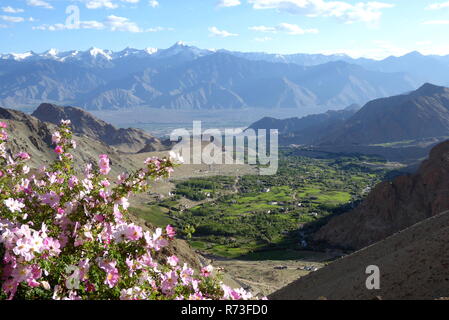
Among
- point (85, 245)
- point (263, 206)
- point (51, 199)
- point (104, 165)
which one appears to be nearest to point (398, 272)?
point (104, 165)

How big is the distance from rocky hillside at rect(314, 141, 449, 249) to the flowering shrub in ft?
182

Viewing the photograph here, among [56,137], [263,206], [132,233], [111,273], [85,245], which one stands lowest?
[263,206]

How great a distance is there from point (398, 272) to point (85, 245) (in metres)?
17.8

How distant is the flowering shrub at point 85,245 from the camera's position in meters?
5.45

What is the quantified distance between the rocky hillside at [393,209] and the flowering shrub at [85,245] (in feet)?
182

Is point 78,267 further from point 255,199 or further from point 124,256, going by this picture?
point 255,199

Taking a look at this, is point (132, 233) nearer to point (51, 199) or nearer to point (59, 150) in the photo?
point (51, 199)

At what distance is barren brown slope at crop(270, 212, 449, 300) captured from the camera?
1786cm

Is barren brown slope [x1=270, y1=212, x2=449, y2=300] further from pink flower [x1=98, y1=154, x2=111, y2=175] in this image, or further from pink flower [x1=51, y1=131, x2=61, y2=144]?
pink flower [x1=51, y1=131, x2=61, y2=144]

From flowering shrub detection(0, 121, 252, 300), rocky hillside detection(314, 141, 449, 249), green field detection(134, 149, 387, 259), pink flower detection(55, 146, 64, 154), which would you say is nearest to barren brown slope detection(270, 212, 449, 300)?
flowering shrub detection(0, 121, 252, 300)

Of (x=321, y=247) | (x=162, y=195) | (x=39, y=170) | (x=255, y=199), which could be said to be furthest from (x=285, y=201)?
(x=39, y=170)

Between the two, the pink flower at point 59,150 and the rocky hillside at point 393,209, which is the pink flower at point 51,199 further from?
the rocky hillside at point 393,209

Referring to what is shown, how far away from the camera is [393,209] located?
2438 inches
